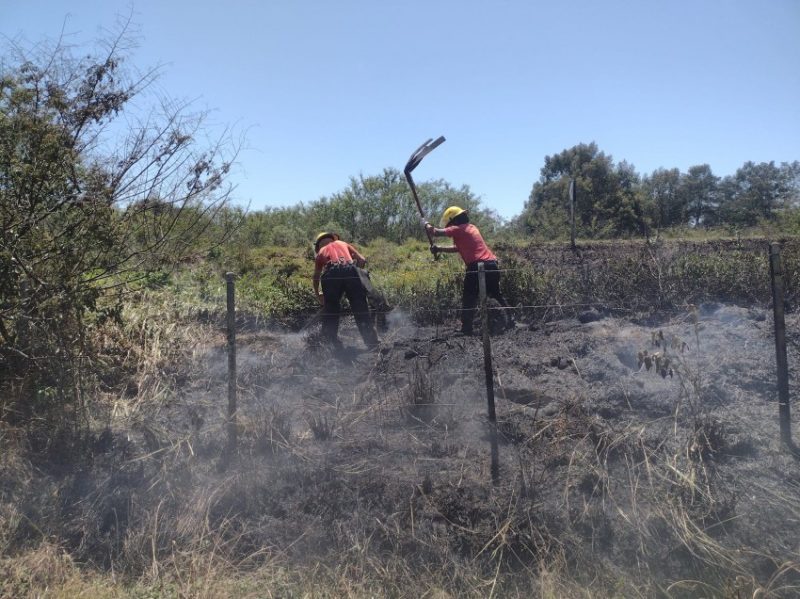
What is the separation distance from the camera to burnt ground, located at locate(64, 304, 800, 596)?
3650 millimetres

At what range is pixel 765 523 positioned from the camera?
3688 millimetres

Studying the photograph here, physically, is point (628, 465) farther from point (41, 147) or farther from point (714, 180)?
point (714, 180)

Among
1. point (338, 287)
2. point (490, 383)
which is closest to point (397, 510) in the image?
point (490, 383)

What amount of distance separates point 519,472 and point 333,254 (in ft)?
13.0

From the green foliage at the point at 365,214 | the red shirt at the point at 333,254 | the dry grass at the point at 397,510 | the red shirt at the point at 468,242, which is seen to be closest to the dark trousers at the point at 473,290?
the red shirt at the point at 468,242

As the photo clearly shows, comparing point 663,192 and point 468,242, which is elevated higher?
point 663,192

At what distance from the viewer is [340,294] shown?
742 centimetres

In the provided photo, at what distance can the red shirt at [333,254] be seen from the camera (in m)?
7.32

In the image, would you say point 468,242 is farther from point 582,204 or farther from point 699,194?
point 699,194

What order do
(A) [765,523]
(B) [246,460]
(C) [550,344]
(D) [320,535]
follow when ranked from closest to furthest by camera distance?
(A) [765,523] → (D) [320,535] → (B) [246,460] → (C) [550,344]

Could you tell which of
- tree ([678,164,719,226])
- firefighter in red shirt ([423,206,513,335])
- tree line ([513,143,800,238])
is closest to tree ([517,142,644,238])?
tree line ([513,143,800,238])

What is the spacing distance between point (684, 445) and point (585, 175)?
30.0m

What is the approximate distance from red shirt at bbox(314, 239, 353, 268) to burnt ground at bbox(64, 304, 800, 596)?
73.9 inches

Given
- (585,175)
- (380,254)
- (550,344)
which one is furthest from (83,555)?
(585,175)
